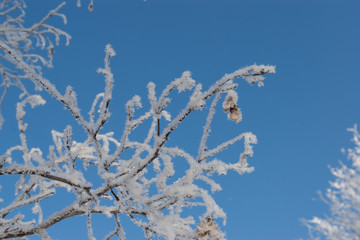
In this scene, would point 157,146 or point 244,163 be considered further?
point 244,163

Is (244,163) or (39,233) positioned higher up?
(39,233)

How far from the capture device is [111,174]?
150 centimetres

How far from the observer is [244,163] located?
154cm

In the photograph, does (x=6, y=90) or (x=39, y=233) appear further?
(x=6, y=90)

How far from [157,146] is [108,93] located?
0.34 m


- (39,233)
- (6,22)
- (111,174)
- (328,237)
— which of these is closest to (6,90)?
(6,22)

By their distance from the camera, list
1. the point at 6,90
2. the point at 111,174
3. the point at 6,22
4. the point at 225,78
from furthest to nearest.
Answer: the point at 6,90 < the point at 6,22 < the point at 111,174 < the point at 225,78

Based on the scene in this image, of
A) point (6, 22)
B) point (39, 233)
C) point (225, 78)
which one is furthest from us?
point (6, 22)

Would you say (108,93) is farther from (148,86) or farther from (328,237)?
(328,237)


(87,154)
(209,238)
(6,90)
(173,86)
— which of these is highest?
(6,90)

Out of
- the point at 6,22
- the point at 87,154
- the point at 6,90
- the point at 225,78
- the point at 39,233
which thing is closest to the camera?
the point at 225,78

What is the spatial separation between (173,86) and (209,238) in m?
0.72

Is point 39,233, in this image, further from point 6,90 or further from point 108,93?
point 6,90

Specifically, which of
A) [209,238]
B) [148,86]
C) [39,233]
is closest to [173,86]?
[148,86]
